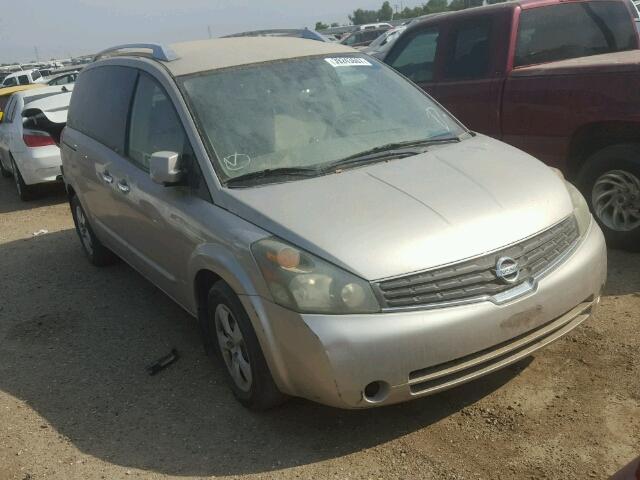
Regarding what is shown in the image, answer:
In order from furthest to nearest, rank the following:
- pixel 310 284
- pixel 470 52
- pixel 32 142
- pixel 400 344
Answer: pixel 32 142 < pixel 470 52 < pixel 310 284 < pixel 400 344

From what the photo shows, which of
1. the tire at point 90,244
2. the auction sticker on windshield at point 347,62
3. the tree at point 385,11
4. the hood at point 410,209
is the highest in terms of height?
the auction sticker on windshield at point 347,62

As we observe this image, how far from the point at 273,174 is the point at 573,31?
11.9 ft

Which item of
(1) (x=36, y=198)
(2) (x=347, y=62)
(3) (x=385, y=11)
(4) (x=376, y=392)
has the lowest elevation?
(3) (x=385, y=11)

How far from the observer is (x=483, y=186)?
3.42 m

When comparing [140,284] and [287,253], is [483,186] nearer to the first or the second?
[287,253]

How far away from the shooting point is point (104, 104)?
5.26m

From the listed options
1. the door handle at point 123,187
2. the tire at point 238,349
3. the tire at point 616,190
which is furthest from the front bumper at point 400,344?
the tire at point 616,190

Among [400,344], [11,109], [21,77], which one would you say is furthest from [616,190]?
[21,77]

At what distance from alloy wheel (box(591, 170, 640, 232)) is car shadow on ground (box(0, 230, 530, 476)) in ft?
6.18

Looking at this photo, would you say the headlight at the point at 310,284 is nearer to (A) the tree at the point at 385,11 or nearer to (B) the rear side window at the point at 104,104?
(B) the rear side window at the point at 104,104

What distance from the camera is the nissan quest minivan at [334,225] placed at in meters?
2.90

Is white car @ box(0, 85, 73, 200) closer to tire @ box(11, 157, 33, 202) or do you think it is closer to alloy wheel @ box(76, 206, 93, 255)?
tire @ box(11, 157, 33, 202)

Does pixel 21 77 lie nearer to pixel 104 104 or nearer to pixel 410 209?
pixel 104 104

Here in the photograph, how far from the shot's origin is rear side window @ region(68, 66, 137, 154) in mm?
4811
